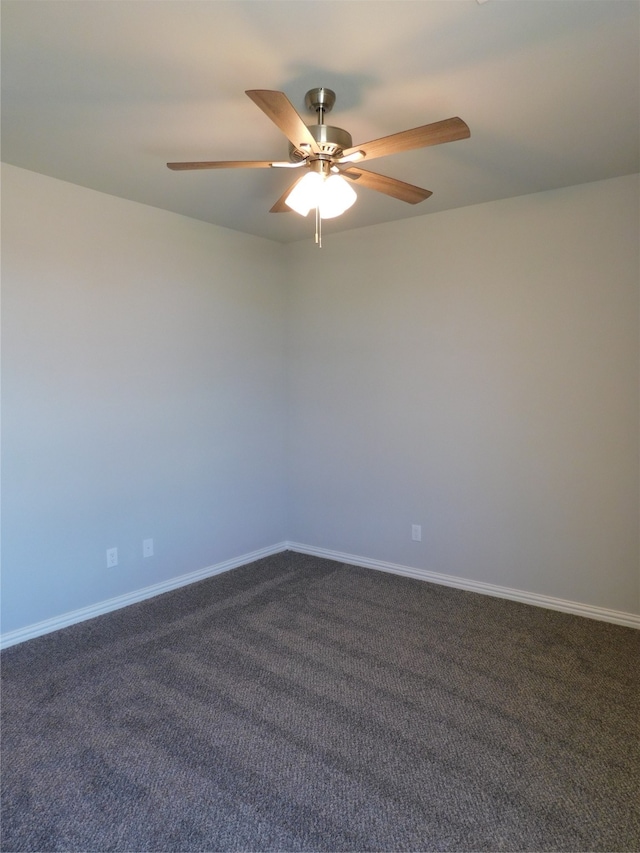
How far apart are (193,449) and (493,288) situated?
234 centimetres

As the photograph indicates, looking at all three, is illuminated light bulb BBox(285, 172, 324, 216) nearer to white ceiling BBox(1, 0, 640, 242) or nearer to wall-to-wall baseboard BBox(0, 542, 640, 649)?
white ceiling BBox(1, 0, 640, 242)

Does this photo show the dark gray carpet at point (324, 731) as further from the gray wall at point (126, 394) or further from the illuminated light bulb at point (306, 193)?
the illuminated light bulb at point (306, 193)

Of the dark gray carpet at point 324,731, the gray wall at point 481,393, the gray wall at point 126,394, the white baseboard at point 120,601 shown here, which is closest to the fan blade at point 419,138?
the gray wall at point 481,393

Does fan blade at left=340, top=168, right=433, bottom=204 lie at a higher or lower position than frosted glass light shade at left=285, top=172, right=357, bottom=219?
higher

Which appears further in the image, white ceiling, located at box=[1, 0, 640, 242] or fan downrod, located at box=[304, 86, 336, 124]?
fan downrod, located at box=[304, 86, 336, 124]

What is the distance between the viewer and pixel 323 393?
420 centimetres

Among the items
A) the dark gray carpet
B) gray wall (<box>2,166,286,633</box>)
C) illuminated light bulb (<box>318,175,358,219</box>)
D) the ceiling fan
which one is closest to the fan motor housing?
the ceiling fan

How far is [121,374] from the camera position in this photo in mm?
3256

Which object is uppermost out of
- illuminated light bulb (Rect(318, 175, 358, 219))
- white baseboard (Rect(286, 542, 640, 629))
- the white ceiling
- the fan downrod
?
the white ceiling

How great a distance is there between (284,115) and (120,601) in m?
2.90

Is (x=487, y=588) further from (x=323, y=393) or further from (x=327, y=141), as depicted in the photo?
(x=327, y=141)

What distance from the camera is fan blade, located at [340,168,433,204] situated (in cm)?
218

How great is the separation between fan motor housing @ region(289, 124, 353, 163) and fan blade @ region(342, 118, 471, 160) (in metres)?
0.06

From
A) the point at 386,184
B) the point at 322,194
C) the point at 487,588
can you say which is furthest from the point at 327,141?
the point at 487,588
